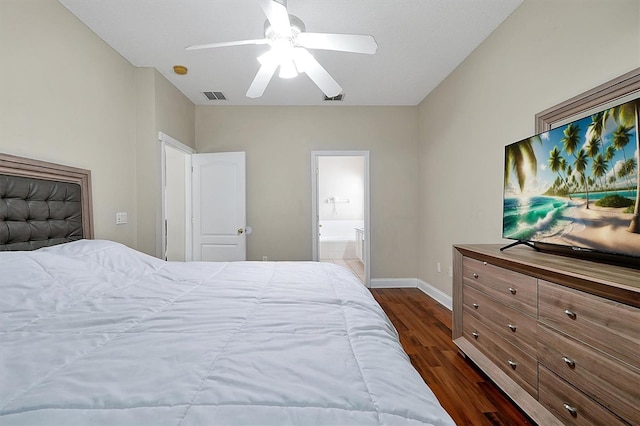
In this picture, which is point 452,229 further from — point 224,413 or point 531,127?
point 224,413

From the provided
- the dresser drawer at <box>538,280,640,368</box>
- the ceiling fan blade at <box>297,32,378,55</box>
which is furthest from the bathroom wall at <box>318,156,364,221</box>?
the dresser drawer at <box>538,280,640,368</box>

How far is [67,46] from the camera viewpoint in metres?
2.19

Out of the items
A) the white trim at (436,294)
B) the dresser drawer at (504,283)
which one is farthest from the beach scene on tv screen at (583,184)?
the white trim at (436,294)

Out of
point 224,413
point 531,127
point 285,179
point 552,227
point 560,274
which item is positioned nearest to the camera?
point 224,413

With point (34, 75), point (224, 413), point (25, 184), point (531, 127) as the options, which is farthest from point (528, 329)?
point (34, 75)

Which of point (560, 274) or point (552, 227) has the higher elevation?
point (552, 227)

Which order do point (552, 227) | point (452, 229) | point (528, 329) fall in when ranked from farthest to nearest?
1. point (452, 229)
2. point (552, 227)
3. point (528, 329)

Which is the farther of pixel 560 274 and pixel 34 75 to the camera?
pixel 34 75

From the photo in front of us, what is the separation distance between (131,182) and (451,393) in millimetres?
3281

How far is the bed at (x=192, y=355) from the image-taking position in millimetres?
608

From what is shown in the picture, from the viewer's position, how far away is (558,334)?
4.49ft

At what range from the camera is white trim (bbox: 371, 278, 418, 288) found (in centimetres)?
420

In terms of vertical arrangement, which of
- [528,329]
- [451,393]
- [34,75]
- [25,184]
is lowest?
[451,393]

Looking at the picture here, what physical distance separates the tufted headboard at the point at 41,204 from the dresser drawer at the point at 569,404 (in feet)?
9.84
